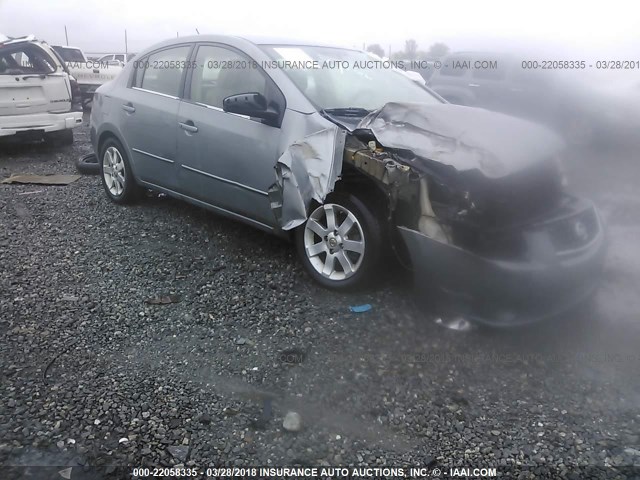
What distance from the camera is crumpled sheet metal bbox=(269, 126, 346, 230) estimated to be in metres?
3.35

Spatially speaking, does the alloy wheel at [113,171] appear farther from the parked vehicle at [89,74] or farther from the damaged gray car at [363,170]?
the parked vehicle at [89,74]

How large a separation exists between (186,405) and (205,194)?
6.92ft

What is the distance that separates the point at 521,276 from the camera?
273 centimetres

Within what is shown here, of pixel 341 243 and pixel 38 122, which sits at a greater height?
pixel 341 243

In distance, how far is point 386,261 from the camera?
3.38 metres


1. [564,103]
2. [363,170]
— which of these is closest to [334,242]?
[363,170]

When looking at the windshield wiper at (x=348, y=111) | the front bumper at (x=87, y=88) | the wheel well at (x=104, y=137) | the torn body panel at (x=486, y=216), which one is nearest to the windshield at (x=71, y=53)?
the front bumper at (x=87, y=88)

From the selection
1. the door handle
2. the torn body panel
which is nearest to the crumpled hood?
the torn body panel

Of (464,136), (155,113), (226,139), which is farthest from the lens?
(155,113)

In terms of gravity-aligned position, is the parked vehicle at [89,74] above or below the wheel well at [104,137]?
below

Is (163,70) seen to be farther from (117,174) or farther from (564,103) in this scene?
(564,103)

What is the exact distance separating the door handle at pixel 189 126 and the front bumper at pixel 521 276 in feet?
6.83

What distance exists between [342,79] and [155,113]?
5.48ft

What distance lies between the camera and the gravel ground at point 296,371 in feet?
7.46
